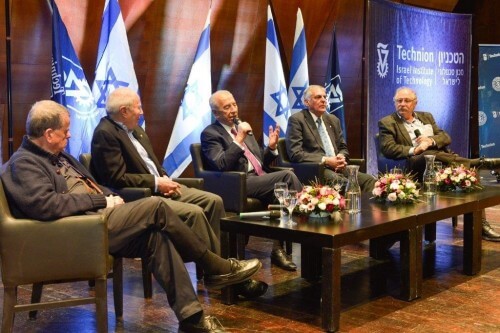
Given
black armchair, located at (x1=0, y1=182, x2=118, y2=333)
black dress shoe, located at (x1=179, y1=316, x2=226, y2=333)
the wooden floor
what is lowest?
the wooden floor

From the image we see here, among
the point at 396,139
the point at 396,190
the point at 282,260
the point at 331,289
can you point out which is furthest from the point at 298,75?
the point at 331,289

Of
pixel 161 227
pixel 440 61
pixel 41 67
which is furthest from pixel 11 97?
pixel 440 61

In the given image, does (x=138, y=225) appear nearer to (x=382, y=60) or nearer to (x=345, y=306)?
(x=345, y=306)

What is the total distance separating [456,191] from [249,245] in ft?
5.08

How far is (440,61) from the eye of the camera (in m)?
8.88

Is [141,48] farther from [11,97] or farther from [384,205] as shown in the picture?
[384,205]

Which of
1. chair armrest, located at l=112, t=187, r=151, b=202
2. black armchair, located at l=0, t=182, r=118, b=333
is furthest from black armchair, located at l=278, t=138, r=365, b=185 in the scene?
black armchair, located at l=0, t=182, r=118, b=333

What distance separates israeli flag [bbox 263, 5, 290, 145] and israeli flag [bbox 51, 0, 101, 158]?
1.95 m

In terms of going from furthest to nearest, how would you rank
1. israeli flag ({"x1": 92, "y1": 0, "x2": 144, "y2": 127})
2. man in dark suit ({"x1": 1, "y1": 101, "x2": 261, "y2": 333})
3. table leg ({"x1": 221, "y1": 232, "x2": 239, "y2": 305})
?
israeli flag ({"x1": 92, "y1": 0, "x2": 144, "y2": 127}) → table leg ({"x1": 221, "y1": 232, "x2": 239, "y2": 305}) → man in dark suit ({"x1": 1, "y1": 101, "x2": 261, "y2": 333})

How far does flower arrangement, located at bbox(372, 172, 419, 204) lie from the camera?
13.4 feet

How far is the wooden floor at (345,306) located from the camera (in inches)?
128

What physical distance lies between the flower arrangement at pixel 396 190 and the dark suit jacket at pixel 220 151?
3.17 ft

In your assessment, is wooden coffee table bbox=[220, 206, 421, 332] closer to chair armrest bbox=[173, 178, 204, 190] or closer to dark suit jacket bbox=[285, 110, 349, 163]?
chair armrest bbox=[173, 178, 204, 190]

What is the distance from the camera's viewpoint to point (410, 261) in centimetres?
367
